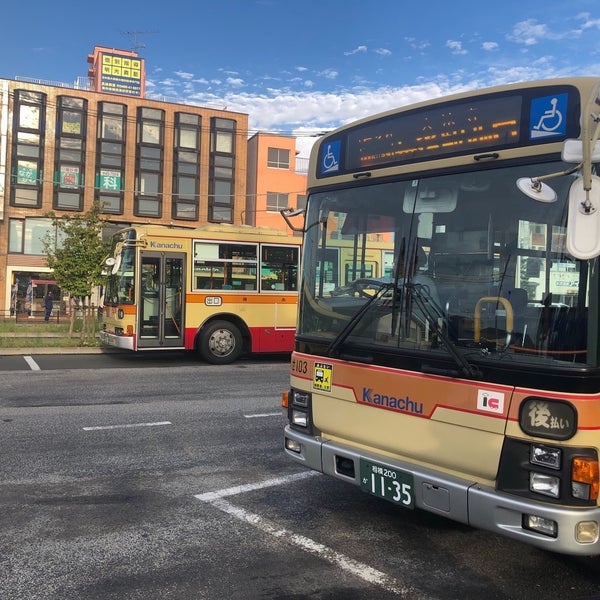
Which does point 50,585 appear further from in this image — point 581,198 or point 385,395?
point 581,198

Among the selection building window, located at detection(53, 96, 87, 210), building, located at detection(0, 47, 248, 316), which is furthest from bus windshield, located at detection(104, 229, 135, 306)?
building window, located at detection(53, 96, 87, 210)

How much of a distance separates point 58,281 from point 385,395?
15329 mm

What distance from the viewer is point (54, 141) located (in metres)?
43.7

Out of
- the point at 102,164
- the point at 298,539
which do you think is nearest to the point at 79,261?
the point at 298,539

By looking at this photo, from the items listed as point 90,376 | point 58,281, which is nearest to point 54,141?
point 58,281

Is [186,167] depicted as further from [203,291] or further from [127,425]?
[127,425]

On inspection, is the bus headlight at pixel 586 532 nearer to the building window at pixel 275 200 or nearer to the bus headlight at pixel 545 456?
the bus headlight at pixel 545 456

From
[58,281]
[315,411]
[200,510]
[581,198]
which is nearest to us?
[581,198]

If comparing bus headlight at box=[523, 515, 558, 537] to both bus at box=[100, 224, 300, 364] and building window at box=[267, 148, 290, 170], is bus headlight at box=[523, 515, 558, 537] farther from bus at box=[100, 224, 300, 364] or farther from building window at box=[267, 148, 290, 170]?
building window at box=[267, 148, 290, 170]

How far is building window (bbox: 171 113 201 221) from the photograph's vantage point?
156 feet

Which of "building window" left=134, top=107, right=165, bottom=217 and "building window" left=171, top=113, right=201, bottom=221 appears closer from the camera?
"building window" left=134, top=107, right=165, bottom=217

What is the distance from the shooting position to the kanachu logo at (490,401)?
10.5ft

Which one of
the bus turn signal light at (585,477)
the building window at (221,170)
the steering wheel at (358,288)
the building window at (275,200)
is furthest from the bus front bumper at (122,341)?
the building window at (275,200)

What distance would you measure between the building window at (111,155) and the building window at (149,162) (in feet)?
3.84
